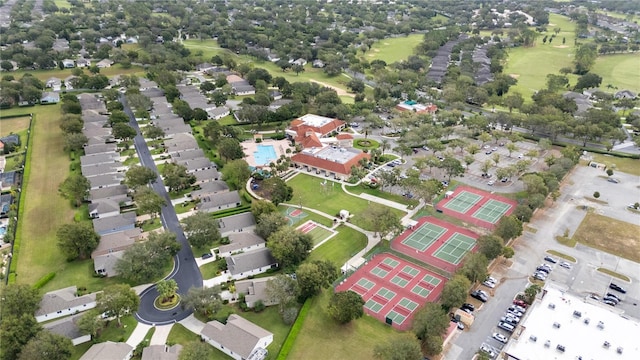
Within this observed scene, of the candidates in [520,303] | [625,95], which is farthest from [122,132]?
[625,95]

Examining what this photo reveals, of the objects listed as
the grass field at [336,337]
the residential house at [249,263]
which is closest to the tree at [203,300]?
the residential house at [249,263]

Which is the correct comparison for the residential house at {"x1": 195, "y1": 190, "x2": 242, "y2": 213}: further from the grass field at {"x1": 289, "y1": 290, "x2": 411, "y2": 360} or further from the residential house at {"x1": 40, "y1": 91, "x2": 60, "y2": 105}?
the residential house at {"x1": 40, "y1": 91, "x2": 60, "y2": 105}

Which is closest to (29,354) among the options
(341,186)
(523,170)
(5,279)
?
(5,279)

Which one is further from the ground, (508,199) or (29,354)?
(29,354)

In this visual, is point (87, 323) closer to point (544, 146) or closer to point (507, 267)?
point (507, 267)

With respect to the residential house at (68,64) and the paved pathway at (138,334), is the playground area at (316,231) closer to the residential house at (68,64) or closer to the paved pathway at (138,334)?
the paved pathway at (138,334)

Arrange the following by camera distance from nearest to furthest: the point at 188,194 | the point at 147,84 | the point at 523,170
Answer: the point at 188,194
the point at 523,170
the point at 147,84
